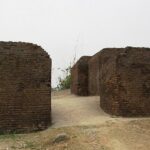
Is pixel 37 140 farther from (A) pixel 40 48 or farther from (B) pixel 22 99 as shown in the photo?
(A) pixel 40 48

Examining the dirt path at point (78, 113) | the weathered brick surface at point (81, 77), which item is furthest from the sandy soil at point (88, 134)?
the weathered brick surface at point (81, 77)

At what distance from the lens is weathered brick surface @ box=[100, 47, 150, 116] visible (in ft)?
42.4

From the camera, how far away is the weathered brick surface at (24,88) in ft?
39.5

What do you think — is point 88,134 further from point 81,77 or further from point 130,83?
point 81,77

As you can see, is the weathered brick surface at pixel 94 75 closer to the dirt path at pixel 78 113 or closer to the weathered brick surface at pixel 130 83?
the dirt path at pixel 78 113

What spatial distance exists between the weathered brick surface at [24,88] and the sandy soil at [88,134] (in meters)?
0.49

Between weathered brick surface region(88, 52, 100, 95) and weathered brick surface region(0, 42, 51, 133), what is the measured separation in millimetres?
4963

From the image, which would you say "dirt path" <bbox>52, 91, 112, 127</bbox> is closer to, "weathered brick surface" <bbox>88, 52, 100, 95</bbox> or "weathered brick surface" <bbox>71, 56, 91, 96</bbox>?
"weathered brick surface" <bbox>88, 52, 100, 95</bbox>

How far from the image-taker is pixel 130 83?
13.1 m

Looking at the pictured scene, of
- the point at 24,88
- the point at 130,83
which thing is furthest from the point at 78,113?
the point at 24,88

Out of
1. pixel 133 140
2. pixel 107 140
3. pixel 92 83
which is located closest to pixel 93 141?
pixel 107 140

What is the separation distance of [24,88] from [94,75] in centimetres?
617

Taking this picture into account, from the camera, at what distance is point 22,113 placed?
1213 cm

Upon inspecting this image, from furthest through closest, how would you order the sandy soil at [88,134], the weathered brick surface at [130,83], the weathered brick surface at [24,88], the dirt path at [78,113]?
1. the weathered brick surface at [130,83]
2. the dirt path at [78,113]
3. the weathered brick surface at [24,88]
4. the sandy soil at [88,134]
